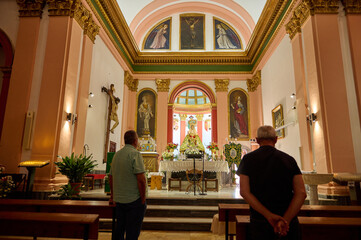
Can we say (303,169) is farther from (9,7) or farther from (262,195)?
(9,7)

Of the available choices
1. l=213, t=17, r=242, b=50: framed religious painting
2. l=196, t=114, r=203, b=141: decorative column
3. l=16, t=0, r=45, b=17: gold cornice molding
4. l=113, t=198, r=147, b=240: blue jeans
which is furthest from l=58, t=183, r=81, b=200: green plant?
l=196, t=114, r=203, b=141: decorative column

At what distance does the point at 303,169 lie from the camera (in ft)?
23.6

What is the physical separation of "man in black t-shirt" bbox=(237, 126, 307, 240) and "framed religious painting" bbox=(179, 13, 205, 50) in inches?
512

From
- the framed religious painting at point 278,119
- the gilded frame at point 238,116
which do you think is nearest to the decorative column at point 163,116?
the gilded frame at point 238,116

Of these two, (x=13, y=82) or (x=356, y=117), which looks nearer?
(x=356, y=117)

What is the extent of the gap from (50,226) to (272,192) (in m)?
2.09

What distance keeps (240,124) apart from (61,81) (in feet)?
30.6

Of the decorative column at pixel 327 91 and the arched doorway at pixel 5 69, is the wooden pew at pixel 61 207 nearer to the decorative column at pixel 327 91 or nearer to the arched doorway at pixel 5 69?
the arched doorway at pixel 5 69

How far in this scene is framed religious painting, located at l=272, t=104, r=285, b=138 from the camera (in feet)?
30.8

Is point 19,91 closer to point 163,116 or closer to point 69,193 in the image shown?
point 69,193

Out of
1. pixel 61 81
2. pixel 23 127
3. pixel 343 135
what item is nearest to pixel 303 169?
pixel 343 135

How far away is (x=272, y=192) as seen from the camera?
5.58 feet

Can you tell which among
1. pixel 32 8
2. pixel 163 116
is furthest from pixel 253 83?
pixel 32 8

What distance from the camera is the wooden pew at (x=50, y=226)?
2.28m
